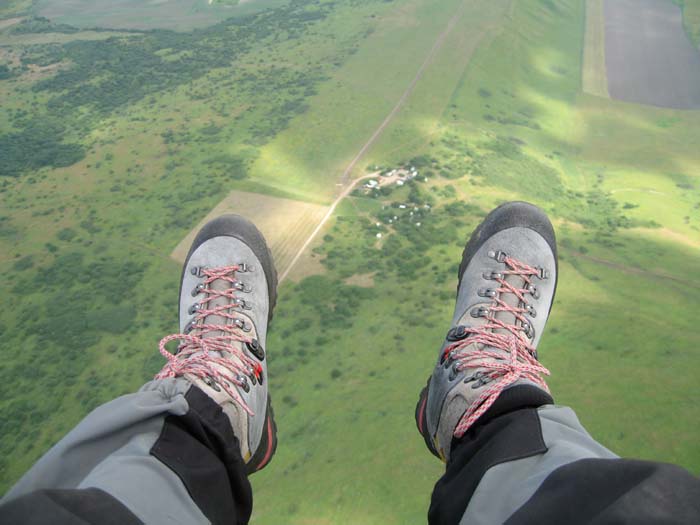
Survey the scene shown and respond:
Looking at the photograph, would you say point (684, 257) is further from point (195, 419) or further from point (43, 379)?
point (43, 379)

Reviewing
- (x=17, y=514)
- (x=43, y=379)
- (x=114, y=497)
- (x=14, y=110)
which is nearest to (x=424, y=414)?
(x=114, y=497)

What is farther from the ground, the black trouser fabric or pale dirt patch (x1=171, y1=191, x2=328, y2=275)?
the black trouser fabric

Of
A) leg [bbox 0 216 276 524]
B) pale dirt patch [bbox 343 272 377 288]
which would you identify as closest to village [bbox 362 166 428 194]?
pale dirt patch [bbox 343 272 377 288]

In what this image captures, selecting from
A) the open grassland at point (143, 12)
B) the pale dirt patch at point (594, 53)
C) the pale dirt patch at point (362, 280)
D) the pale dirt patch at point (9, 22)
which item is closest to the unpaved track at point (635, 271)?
the pale dirt patch at point (362, 280)

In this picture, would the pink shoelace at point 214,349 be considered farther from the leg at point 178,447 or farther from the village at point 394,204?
the village at point 394,204

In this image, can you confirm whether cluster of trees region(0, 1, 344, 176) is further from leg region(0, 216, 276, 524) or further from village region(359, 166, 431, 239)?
leg region(0, 216, 276, 524)

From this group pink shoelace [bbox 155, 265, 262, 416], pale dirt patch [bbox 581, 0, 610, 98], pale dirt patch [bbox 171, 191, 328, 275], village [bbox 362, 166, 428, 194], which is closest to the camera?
pink shoelace [bbox 155, 265, 262, 416]
